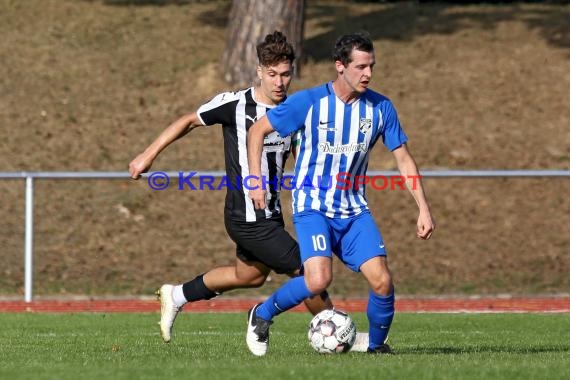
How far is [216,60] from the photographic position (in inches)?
881

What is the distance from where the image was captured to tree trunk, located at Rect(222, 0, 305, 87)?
20906 millimetres

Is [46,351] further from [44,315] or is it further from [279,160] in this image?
[44,315]

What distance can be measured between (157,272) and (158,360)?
8.65m

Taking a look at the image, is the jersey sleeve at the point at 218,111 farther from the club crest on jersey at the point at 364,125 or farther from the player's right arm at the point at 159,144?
the club crest on jersey at the point at 364,125

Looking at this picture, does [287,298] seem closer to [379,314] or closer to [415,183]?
[379,314]

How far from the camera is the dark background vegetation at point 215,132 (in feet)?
55.5

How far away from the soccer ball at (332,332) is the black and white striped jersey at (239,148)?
0.97 metres

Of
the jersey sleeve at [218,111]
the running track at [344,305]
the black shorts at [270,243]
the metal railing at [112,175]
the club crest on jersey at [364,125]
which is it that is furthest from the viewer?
the metal railing at [112,175]

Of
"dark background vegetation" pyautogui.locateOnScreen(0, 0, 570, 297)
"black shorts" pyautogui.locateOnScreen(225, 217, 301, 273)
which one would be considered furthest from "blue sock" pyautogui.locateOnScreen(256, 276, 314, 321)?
"dark background vegetation" pyautogui.locateOnScreen(0, 0, 570, 297)

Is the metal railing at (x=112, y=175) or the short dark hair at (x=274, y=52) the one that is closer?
the short dark hair at (x=274, y=52)

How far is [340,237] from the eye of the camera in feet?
27.2

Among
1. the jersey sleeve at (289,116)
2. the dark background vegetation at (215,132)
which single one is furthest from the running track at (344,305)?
the jersey sleeve at (289,116)

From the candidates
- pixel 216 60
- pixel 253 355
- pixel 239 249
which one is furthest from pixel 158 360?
pixel 216 60

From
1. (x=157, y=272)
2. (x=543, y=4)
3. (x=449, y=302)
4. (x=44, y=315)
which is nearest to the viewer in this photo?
(x=44, y=315)
